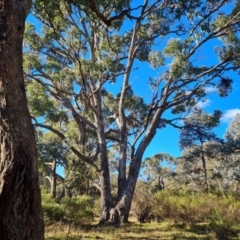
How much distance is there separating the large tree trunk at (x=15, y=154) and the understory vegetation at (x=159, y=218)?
13.5ft

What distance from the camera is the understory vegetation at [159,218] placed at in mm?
7633

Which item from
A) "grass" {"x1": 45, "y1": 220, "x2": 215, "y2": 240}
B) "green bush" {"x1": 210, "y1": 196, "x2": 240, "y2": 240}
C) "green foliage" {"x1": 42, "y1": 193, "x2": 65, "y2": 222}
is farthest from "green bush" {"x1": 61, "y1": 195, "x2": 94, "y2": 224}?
"green bush" {"x1": 210, "y1": 196, "x2": 240, "y2": 240}

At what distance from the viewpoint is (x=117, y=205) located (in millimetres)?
10719

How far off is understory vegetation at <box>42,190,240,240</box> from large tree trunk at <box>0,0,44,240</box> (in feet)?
13.5

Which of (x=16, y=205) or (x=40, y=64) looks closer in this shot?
(x=16, y=205)

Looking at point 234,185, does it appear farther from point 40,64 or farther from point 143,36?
point 40,64

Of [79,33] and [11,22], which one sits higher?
[79,33]

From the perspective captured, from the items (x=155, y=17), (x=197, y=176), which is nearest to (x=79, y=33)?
(x=155, y=17)

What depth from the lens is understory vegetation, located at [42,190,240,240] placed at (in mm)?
7633

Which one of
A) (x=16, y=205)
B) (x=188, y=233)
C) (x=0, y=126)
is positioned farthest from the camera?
(x=188, y=233)

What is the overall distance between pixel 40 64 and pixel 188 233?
27.4 feet

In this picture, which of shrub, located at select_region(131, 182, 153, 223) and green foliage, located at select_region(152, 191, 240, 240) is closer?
green foliage, located at select_region(152, 191, 240, 240)

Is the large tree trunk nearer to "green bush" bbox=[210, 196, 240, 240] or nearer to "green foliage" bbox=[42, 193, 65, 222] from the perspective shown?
"green bush" bbox=[210, 196, 240, 240]

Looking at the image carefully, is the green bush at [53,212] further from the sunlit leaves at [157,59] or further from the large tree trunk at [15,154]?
the large tree trunk at [15,154]
